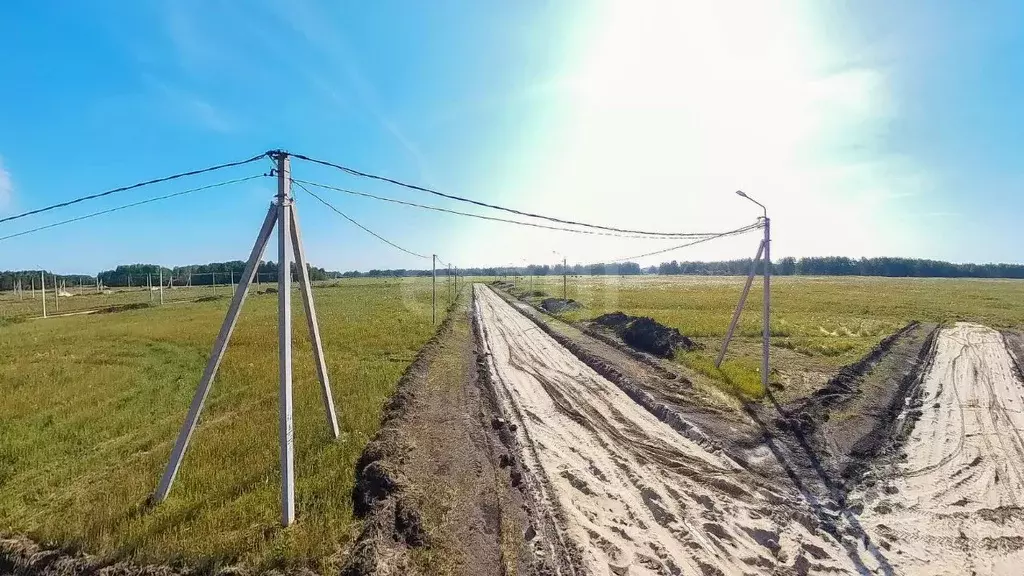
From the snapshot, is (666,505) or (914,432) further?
(914,432)

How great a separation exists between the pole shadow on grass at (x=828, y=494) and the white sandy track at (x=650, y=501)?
158 millimetres

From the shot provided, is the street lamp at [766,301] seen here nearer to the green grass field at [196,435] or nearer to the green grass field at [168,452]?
the green grass field at [196,435]

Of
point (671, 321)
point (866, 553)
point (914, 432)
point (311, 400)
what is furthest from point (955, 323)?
point (311, 400)

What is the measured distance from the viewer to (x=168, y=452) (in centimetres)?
623

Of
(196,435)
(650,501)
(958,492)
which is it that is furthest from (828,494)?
(196,435)

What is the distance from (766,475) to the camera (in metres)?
5.93

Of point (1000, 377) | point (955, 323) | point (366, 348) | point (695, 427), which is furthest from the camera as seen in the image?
point (955, 323)

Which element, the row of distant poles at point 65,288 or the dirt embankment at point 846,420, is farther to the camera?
the row of distant poles at point 65,288

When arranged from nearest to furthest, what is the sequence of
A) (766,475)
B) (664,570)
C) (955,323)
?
(664,570) < (766,475) < (955,323)

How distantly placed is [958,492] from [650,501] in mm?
4175

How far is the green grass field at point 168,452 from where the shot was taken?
4219 millimetres

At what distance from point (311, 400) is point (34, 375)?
7.97 meters

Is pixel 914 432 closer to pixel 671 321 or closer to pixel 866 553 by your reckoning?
pixel 866 553

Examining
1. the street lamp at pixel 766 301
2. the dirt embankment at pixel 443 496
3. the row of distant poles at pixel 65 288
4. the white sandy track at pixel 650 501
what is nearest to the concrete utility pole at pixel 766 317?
the street lamp at pixel 766 301
